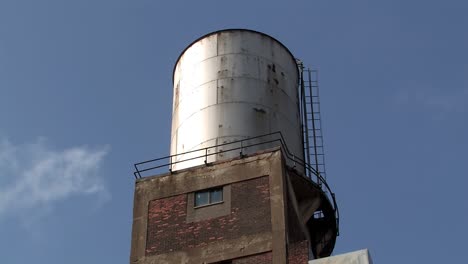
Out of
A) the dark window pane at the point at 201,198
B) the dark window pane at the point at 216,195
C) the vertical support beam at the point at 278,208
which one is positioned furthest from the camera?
the dark window pane at the point at 201,198

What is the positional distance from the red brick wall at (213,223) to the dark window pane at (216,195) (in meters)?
0.45

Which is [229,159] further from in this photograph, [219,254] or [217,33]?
[217,33]

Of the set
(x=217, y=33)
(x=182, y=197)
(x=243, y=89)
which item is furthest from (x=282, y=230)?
(x=217, y=33)

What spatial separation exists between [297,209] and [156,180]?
4.97 meters

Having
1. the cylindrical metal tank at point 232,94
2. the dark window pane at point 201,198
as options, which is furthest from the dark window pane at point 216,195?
the cylindrical metal tank at point 232,94

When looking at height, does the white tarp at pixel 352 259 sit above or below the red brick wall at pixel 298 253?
below

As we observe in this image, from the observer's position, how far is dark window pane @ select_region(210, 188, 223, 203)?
101 feet

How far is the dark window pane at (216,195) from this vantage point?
101ft

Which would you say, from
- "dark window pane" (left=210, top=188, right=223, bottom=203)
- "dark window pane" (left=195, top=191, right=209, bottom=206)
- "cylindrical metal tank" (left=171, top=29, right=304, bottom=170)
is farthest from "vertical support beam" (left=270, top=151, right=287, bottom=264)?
"dark window pane" (left=195, top=191, right=209, bottom=206)

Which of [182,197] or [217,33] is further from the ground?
[217,33]

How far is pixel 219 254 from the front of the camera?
2939 centimetres

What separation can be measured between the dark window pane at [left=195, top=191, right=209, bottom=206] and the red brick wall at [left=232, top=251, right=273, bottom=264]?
270cm

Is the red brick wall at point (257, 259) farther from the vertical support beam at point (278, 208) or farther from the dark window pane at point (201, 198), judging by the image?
the dark window pane at point (201, 198)

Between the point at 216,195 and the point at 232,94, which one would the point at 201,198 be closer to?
the point at 216,195
